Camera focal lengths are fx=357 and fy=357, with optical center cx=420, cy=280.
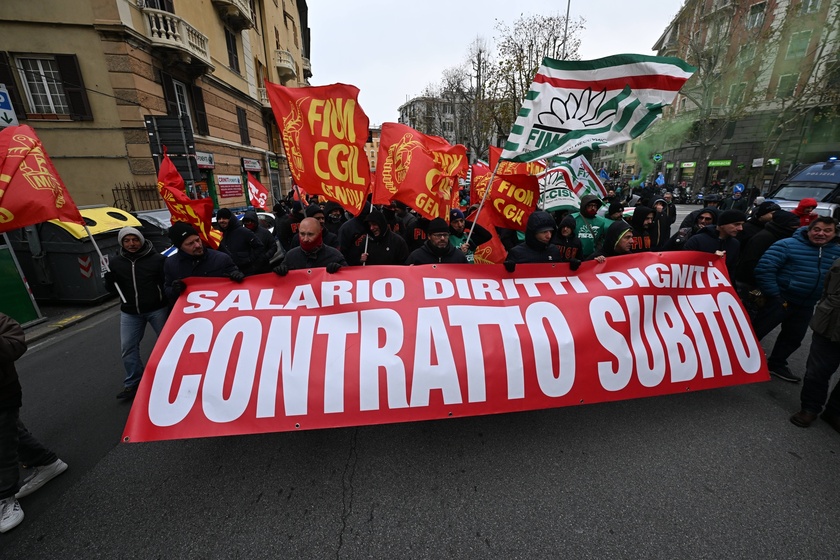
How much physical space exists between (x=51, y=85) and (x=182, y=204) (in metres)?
11.9

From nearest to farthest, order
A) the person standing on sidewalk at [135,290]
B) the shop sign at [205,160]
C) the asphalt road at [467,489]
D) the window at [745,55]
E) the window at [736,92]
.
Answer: the asphalt road at [467,489] → the person standing on sidewalk at [135,290] → the shop sign at [205,160] → the window at [745,55] → the window at [736,92]

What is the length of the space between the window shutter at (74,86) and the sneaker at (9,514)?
541 inches

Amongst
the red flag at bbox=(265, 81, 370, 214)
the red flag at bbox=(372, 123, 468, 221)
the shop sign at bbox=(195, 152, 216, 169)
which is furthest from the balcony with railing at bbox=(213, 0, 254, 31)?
→ the red flag at bbox=(265, 81, 370, 214)

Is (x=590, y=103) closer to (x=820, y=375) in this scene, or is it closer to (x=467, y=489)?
(x=820, y=375)

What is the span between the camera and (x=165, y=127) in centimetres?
1141

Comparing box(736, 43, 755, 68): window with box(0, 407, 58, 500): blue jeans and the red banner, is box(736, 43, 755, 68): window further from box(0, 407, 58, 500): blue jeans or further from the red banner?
box(0, 407, 58, 500): blue jeans

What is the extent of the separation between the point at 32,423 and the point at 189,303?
2190 millimetres

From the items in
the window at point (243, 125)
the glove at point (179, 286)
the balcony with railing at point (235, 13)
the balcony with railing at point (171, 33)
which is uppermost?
the balcony with railing at point (235, 13)

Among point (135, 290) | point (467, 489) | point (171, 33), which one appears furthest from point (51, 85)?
point (467, 489)

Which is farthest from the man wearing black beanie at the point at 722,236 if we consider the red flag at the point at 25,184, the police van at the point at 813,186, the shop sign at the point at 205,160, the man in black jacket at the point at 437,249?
the shop sign at the point at 205,160

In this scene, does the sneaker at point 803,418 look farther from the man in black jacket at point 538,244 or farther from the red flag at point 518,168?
the red flag at point 518,168

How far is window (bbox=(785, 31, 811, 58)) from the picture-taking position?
2000cm

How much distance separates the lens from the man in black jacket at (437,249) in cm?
371

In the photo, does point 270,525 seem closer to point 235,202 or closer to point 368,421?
point 368,421
